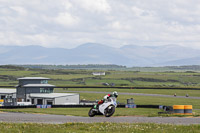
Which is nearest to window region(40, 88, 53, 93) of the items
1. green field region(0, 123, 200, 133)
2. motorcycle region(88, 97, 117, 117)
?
motorcycle region(88, 97, 117, 117)

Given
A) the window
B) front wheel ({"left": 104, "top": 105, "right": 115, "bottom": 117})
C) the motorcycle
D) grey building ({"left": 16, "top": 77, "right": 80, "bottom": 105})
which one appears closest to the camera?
the motorcycle

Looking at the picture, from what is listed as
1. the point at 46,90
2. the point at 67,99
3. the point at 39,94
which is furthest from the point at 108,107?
the point at 46,90

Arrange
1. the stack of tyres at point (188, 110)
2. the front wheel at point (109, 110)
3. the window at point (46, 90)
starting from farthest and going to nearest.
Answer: the window at point (46, 90)
the stack of tyres at point (188, 110)
the front wheel at point (109, 110)

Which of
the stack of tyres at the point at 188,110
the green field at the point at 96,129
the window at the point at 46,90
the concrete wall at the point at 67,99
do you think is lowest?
the green field at the point at 96,129

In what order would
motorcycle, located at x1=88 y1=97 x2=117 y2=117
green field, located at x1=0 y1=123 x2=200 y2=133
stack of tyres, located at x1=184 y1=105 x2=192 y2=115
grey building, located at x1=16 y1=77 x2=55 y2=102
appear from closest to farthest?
green field, located at x1=0 y1=123 x2=200 y2=133
motorcycle, located at x1=88 y1=97 x2=117 y2=117
stack of tyres, located at x1=184 y1=105 x2=192 y2=115
grey building, located at x1=16 y1=77 x2=55 y2=102

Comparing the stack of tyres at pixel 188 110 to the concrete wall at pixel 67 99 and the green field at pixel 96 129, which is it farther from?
the concrete wall at pixel 67 99

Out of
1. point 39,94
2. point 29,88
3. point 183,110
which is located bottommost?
point 183,110

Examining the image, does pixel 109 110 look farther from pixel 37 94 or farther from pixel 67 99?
pixel 37 94

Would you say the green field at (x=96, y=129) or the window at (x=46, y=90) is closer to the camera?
the green field at (x=96, y=129)

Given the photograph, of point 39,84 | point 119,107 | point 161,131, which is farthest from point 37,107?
point 161,131

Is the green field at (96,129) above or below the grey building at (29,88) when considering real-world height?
below

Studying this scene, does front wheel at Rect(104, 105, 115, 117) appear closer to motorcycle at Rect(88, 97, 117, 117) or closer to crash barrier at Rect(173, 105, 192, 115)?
motorcycle at Rect(88, 97, 117, 117)

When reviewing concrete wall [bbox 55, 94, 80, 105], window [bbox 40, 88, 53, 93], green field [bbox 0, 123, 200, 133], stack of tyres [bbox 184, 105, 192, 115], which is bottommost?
green field [bbox 0, 123, 200, 133]

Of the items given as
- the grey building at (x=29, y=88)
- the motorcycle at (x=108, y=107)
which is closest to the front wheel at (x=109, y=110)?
the motorcycle at (x=108, y=107)
